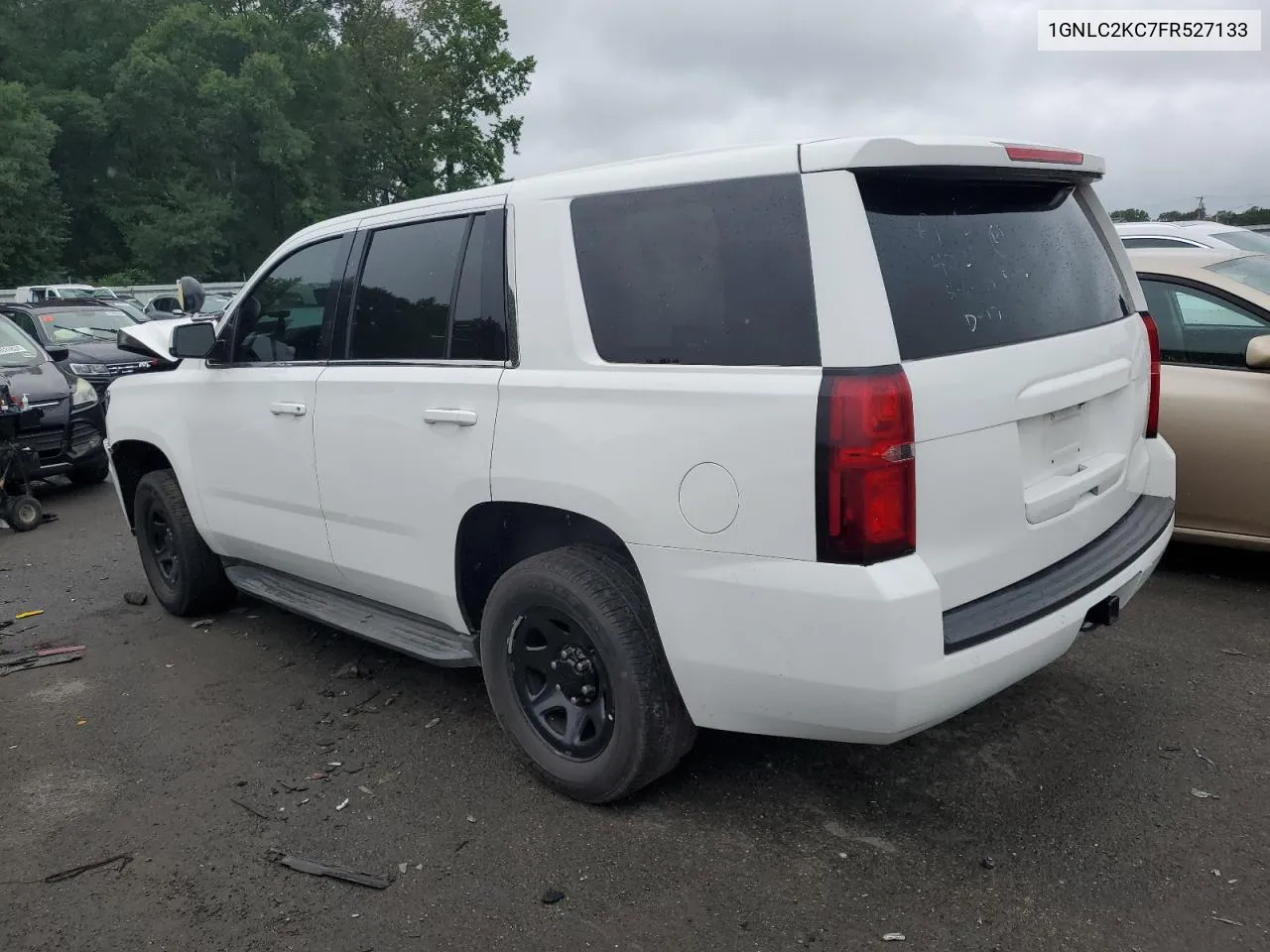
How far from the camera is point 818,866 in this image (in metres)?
2.93

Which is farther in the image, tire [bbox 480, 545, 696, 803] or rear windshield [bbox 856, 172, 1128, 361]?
tire [bbox 480, 545, 696, 803]

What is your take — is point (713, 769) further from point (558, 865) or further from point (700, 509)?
point (700, 509)

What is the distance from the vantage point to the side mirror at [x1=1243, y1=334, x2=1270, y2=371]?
4.44m

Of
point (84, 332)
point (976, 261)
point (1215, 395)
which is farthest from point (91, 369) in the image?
point (976, 261)

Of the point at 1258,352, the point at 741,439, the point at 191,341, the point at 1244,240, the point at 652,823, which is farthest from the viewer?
the point at 1244,240

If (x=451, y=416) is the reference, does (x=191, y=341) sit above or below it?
above

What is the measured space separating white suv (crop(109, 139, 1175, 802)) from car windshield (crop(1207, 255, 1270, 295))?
1.75 metres

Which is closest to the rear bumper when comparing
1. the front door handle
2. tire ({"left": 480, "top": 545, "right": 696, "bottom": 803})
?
tire ({"left": 480, "top": 545, "right": 696, "bottom": 803})

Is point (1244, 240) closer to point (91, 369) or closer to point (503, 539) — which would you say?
point (503, 539)

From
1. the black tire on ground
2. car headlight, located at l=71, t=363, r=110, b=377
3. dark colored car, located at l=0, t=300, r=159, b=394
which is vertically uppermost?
dark colored car, located at l=0, t=300, r=159, b=394

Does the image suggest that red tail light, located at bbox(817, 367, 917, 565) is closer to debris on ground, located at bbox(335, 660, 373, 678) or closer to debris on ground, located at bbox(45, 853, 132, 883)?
debris on ground, located at bbox(45, 853, 132, 883)

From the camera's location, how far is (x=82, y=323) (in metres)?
14.6

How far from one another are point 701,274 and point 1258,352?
9.77ft

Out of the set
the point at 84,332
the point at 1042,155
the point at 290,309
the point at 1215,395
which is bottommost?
the point at 1215,395
